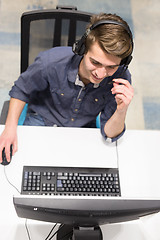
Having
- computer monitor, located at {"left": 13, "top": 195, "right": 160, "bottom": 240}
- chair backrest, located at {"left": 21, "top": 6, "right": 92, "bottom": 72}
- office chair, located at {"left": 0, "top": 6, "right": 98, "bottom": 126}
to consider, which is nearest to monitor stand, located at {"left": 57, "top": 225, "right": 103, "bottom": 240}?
computer monitor, located at {"left": 13, "top": 195, "right": 160, "bottom": 240}

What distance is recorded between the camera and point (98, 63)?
3.53 ft

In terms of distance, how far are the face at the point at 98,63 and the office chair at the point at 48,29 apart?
28 cm

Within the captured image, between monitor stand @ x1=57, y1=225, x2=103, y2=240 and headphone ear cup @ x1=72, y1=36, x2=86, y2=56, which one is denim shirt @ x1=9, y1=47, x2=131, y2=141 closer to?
headphone ear cup @ x1=72, y1=36, x2=86, y2=56

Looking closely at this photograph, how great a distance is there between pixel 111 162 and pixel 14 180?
16.9 inches

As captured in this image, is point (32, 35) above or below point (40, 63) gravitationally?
above

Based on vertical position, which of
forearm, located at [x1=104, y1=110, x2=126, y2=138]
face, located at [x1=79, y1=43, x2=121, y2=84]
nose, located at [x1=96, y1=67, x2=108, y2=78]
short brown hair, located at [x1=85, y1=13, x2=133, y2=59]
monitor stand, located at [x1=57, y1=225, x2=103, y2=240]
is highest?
short brown hair, located at [x1=85, y1=13, x2=133, y2=59]

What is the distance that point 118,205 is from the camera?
85cm

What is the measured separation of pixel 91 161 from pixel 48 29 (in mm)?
672

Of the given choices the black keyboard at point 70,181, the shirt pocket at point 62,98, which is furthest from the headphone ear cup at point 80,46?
the black keyboard at point 70,181

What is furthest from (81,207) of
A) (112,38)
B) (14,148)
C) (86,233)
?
(112,38)

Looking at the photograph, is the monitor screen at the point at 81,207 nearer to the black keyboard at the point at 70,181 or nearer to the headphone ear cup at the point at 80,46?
the black keyboard at the point at 70,181

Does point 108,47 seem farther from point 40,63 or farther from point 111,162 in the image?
point 111,162

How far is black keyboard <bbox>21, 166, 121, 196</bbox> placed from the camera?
112 cm

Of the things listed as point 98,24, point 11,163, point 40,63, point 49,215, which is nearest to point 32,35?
point 40,63
